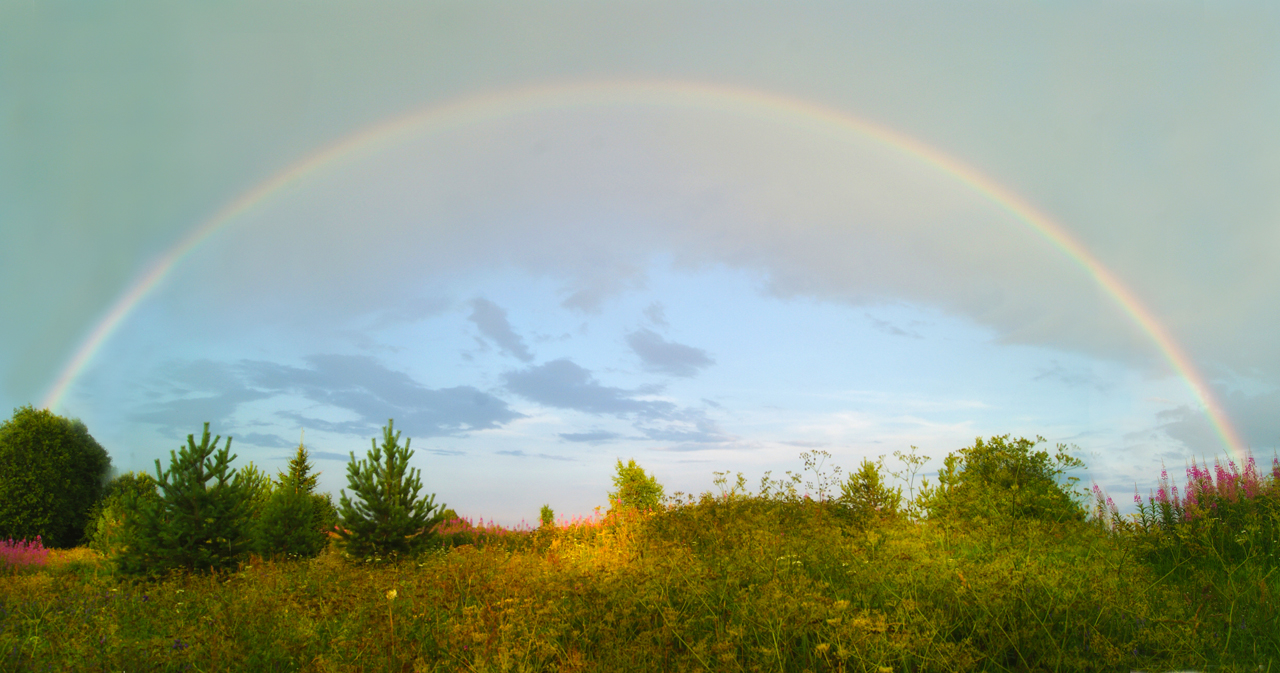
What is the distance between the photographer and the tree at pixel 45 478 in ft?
78.1

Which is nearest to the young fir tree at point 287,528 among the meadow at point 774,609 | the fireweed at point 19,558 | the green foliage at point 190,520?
the green foliage at point 190,520

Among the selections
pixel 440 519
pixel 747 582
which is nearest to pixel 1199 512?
pixel 747 582

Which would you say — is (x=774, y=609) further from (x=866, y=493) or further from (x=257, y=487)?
(x=257, y=487)

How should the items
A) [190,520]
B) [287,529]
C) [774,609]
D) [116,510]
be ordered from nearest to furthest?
[774,609]
[190,520]
[287,529]
[116,510]

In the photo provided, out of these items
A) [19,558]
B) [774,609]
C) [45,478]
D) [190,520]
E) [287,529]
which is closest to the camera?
[774,609]

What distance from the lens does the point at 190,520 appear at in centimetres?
1054

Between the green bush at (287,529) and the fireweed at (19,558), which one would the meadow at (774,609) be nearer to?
the green bush at (287,529)

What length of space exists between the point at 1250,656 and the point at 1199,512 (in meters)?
4.14

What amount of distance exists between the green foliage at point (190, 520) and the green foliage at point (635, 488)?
28.0 ft

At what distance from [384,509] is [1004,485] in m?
11.0

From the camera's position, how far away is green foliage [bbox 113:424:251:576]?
33.9 feet

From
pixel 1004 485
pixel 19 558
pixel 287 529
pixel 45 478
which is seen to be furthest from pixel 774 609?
pixel 45 478

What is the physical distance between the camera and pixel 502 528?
1820 cm

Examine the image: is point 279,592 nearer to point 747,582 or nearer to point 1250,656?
point 747,582
